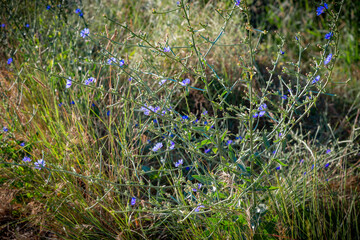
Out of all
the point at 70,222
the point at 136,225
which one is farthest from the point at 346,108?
the point at 70,222

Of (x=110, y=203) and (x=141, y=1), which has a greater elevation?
(x=141, y=1)

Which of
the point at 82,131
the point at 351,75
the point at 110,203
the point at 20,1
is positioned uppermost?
the point at 20,1

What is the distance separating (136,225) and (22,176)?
2.15 feet

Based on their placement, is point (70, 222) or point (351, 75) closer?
point (70, 222)

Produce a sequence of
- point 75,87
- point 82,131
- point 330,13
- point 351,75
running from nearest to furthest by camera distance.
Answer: point 330,13
point 82,131
point 75,87
point 351,75

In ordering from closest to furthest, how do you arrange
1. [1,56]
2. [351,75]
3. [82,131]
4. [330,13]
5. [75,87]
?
[330,13]
[82,131]
[75,87]
[1,56]
[351,75]

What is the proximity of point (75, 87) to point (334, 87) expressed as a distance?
236cm

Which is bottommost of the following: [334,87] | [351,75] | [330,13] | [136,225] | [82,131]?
[136,225]

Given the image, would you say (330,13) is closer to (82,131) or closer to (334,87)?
A: (82,131)

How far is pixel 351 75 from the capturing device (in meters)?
3.93

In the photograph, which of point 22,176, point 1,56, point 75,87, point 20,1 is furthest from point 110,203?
point 20,1

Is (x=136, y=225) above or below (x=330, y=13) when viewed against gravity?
below

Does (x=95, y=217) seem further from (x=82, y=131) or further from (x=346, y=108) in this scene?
(x=346, y=108)

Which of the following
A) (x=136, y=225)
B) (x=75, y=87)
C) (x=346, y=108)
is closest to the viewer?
(x=136, y=225)
